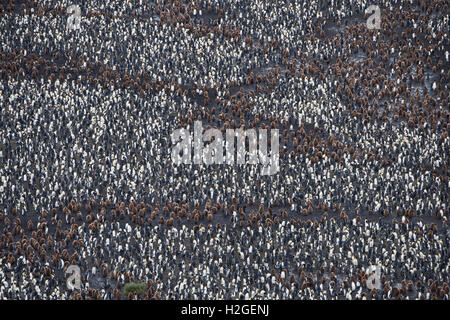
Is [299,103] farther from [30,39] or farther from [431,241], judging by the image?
[30,39]

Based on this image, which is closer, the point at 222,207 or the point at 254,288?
the point at 254,288

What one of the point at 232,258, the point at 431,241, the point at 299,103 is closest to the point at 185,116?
the point at 299,103

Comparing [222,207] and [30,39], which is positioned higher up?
[30,39]
